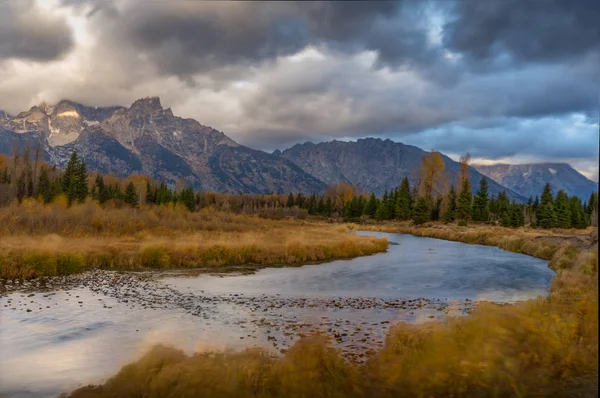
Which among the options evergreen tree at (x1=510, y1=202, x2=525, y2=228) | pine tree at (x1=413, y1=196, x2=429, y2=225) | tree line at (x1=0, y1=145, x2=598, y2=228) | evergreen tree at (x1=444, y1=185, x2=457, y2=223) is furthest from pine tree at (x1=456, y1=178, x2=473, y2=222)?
evergreen tree at (x1=510, y1=202, x2=525, y2=228)

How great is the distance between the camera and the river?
11.9 metres

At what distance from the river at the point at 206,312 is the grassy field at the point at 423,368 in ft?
6.58

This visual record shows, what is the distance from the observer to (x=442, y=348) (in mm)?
9469

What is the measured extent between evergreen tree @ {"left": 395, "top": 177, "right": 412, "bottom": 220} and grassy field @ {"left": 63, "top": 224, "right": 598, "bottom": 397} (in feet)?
332

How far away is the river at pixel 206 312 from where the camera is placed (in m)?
11.9

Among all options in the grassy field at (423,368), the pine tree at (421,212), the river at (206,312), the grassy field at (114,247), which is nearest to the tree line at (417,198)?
the pine tree at (421,212)

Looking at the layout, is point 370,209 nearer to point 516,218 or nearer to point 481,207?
point 481,207

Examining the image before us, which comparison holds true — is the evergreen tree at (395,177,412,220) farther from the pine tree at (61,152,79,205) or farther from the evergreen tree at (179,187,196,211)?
the pine tree at (61,152,79,205)

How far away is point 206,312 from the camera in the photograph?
57.5ft

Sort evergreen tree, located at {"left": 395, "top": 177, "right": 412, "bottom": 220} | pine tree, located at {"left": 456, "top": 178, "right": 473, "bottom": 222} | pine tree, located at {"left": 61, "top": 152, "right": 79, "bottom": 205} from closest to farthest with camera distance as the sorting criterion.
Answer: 1. pine tree, located at {"left": 61, "top": 152, "right": 79, "bottom": 205}
2. pine tree, located at {"left": 456, "top": 178, "right": 473, "bottom": 222}
3. evergreen tree, located at {"left": 395, "top": 177, "right": 412, "bottom": 220}

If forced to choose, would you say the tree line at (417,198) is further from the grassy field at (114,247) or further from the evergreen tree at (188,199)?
the grassy field at (114,247)

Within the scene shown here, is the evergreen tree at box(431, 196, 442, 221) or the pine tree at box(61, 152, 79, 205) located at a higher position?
the pine tree at box(61, 152, 79, 205)

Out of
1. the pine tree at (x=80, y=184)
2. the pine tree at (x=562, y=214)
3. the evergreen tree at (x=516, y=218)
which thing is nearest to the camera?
the pine tree at (x=80, y=184)

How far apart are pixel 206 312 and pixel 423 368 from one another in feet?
Result: 35.5
